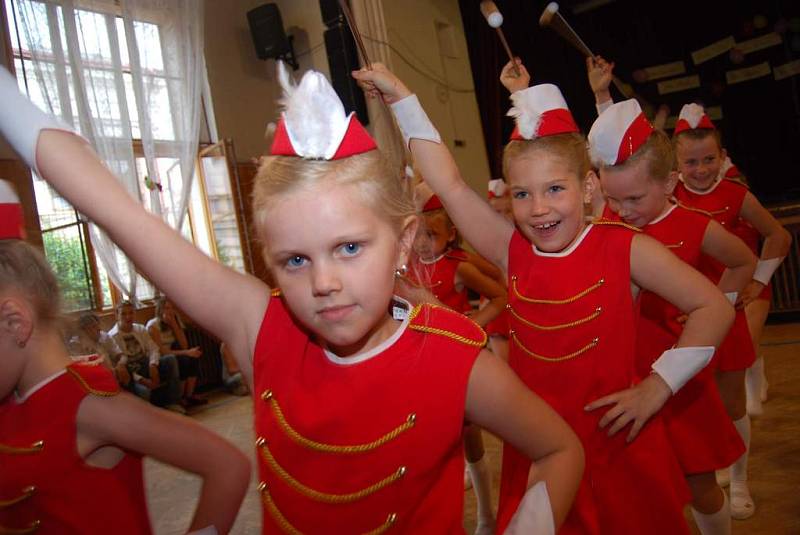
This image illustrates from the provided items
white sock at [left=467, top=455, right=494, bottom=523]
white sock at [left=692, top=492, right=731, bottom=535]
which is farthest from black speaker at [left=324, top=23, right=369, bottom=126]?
white sock at [left=692, top=492, right=731, bottom=535]

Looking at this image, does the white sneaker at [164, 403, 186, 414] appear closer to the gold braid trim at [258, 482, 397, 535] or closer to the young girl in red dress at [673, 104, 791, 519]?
the young girl in red dress at [673, 104, 791, 519]

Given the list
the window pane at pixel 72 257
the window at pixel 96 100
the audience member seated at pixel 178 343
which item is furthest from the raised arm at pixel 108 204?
the window pane at pixel 72 257

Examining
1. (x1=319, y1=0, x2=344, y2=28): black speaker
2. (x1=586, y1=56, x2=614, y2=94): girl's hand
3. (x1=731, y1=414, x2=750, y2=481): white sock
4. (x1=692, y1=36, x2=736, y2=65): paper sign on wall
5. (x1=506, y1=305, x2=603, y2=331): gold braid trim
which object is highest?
(x1=319, y1=0, x2=344, y2=28): black speaker

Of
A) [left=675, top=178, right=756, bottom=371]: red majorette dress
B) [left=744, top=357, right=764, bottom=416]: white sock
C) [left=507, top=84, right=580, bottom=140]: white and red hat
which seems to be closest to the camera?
[left=507, top=84, right=580, bottom=140]: white and red hat

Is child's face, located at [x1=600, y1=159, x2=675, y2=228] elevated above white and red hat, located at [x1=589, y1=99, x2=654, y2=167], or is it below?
below

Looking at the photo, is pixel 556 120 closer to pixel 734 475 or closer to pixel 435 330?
pixel 435 330

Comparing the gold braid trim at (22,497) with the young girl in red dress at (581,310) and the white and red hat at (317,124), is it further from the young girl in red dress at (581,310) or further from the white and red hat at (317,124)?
the young girl in red dress at (581,310)

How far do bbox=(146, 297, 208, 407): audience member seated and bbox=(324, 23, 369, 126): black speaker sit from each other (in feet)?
9.10

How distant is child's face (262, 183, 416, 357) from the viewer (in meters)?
0.98

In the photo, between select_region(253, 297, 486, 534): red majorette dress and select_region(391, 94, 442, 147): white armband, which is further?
select_region(391, 94, 442, 147): white armband

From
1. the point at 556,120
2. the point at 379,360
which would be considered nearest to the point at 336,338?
the point at 379,360

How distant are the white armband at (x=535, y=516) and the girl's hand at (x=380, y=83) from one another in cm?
108

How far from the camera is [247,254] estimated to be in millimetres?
7652

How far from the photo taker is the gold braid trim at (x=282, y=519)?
3.55 feet
